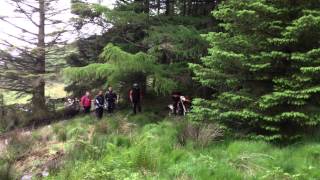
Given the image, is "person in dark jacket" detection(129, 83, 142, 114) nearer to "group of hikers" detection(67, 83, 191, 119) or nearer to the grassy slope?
"group of hikers" detection(67, 83, 191, 119)

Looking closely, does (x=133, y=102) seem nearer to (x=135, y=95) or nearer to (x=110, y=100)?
(x=135, y=95)

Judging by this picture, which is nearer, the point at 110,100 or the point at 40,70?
the point at 110,100

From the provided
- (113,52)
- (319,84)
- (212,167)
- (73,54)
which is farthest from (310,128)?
(73,54)

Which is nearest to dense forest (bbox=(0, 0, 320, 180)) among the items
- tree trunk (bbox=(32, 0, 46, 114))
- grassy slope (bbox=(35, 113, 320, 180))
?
grassy slope (bbox=(35, 113, 320, 180))

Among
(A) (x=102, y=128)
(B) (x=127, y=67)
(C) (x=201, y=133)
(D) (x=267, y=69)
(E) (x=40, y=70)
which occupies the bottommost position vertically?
(A) (x=102, y=128)

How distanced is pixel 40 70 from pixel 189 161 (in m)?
22.3

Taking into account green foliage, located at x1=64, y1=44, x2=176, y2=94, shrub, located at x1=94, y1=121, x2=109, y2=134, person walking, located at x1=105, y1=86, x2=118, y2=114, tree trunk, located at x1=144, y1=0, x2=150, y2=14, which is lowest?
shrub, located at x1=94, y1=121, x2=109, y2=134

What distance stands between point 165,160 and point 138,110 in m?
11.9

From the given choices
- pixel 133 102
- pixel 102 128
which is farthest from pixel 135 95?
pixel 102 128

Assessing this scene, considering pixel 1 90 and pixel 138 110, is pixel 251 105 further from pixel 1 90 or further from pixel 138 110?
pixel 1 90

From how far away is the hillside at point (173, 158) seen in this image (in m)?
10.2

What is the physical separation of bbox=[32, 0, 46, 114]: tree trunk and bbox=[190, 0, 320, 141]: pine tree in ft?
58.1

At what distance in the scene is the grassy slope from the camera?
1015cm

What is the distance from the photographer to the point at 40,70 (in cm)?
3175
